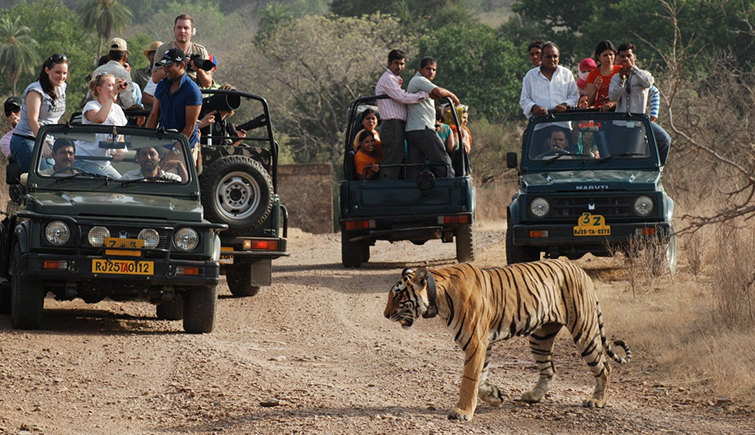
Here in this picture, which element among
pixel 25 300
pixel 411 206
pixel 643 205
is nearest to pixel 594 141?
pixel 643 205

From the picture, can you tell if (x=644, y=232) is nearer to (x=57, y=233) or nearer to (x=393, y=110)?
(x=393, y=110)

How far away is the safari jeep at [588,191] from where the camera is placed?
38.0 ft

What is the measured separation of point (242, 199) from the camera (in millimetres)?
10641

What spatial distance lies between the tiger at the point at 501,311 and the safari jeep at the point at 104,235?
2785 millimetres

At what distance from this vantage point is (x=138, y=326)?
9.48m

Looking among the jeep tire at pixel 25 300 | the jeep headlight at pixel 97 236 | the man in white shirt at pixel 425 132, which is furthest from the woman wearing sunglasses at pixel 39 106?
the man in white shirt at pixel 425 132

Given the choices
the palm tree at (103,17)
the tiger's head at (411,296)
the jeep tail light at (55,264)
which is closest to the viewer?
the tiger's head at (411,296)

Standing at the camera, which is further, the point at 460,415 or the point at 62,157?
the point at 62,157

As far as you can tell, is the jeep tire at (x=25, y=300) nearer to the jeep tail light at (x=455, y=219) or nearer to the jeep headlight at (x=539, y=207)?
the jeep headlight at (x=539, y=207)

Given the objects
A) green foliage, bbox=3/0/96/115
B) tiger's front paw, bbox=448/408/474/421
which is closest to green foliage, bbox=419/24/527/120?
green foliage, bbox=3/0/96/115

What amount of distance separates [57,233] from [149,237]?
66cm

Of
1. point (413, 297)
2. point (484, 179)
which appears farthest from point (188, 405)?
point (484, 179)

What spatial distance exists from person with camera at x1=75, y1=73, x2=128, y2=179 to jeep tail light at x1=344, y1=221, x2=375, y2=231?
3.88 meters

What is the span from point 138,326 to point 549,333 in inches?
154
